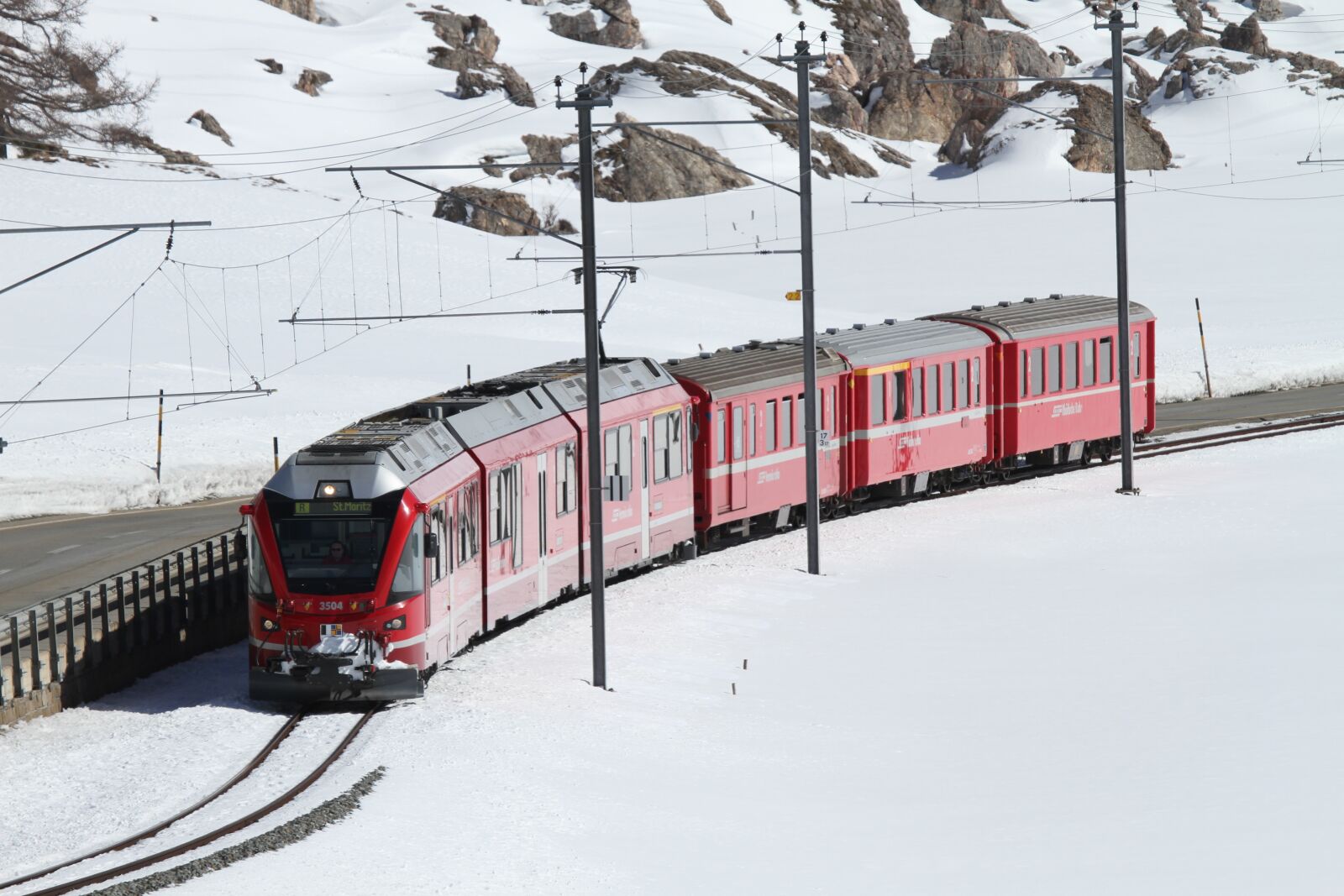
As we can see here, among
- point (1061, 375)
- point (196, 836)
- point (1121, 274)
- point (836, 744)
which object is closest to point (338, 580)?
point (196, 836)

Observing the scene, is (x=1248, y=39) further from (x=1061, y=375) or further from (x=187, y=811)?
(x=187, y=811)

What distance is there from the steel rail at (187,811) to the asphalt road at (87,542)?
329 inches

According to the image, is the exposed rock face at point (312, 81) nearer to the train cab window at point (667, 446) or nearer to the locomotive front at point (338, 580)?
the train cab window at point (667, 446)

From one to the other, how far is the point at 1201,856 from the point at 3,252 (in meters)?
63.1

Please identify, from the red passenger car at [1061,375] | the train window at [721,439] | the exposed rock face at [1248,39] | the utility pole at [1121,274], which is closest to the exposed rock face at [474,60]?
the exposed rock face at [1248,39]

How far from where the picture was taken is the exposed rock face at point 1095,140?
128m

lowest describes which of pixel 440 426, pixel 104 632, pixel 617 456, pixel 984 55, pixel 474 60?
pixel 104 632

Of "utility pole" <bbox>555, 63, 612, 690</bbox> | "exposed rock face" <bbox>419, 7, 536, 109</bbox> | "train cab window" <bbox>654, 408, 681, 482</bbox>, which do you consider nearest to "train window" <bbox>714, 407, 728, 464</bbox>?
"train cab window" <bbox>654, 408, 681, 482</bbox>

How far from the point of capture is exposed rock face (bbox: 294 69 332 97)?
171125 mm

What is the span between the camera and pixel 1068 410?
4075cm

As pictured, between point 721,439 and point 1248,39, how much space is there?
6632 inches

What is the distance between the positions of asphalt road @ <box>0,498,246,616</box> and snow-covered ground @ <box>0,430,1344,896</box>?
5.54 meters

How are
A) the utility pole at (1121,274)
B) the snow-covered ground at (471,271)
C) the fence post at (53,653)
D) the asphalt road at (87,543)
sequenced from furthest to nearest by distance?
the snow-covered ground at (471,271) → the utility pole at (1121,274) → the asphalt road at (87,543) → the fence post at (53,653)

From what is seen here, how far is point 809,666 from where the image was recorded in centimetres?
2466
